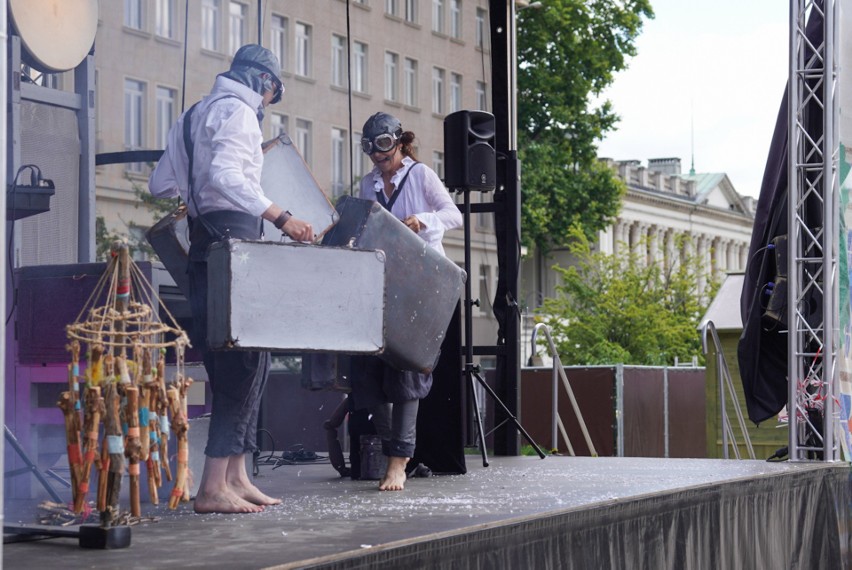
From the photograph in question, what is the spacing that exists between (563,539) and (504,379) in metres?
4.49

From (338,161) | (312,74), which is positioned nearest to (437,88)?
(312,74)

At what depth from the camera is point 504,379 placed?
30.0 feet

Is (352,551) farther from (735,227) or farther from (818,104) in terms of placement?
(735,227)

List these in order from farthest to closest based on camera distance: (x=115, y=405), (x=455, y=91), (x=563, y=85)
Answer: (x=563, y=85)
(x=455, y=91)
(x=115, y=405)

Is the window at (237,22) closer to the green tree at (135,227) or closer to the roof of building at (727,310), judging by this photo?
the green tree at (135,227)

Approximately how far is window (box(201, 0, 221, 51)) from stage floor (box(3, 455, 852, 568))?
213cm

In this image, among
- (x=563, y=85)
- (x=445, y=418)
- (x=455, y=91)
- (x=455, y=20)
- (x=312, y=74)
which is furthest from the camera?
(x=563, y=85)

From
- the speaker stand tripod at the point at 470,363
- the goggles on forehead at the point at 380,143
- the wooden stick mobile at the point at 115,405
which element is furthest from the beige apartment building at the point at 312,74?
the wooden stick mobile at the point at 115,405

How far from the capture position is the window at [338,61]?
8.34m

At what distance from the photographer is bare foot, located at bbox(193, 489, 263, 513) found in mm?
4668

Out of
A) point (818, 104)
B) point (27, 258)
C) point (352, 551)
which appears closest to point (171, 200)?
point (27, 258)

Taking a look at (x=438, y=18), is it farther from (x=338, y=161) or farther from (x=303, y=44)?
(x=338, y=161)

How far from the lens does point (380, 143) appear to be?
6.00m

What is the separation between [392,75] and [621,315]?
29861mm
